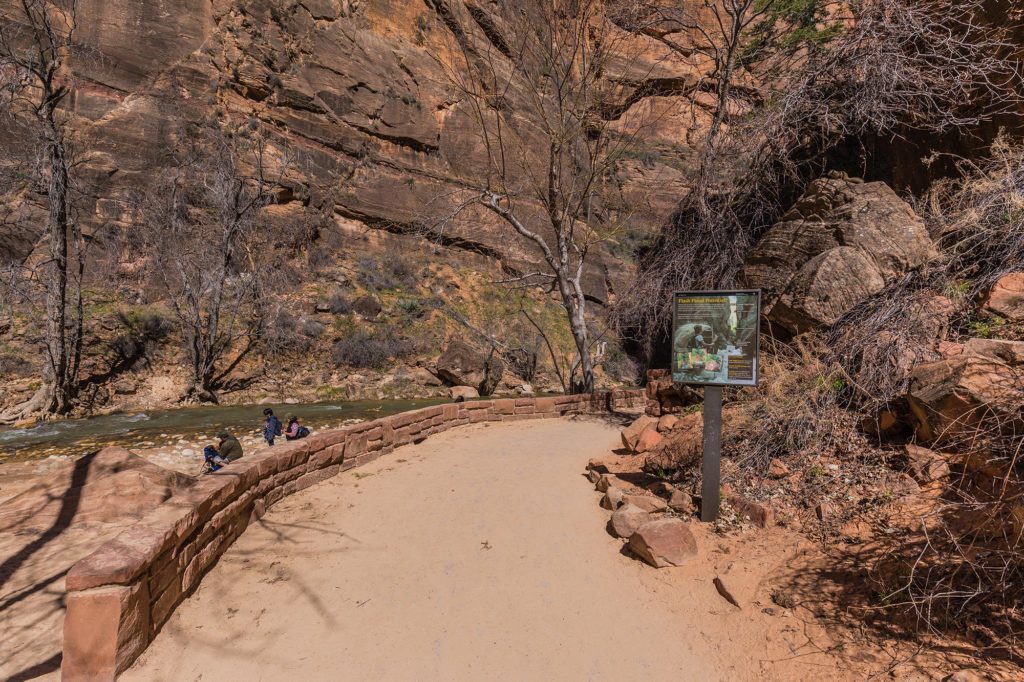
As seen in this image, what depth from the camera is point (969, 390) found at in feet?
11.6

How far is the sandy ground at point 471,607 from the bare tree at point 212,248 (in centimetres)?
1362

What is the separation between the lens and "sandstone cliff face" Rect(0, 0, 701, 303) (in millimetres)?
19531

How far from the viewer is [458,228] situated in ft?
88.8

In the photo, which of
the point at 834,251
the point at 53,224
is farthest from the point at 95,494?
the point at 53,224

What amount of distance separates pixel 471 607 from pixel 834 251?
631cm

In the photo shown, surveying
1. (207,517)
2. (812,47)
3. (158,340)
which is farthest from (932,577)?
(158,340)

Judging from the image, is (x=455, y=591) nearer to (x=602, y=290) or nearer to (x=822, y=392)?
(x=822, y=392)

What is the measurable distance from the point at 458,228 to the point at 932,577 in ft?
85.2

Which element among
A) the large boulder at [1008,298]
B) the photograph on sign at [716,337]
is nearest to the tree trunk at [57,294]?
the photograph on sign at [716,337]

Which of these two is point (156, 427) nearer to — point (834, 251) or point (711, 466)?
point (711, 466)

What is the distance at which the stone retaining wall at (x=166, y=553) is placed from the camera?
2.79 m

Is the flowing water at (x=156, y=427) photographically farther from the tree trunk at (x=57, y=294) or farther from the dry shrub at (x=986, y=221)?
the dry shrub at (x=986, y=221)

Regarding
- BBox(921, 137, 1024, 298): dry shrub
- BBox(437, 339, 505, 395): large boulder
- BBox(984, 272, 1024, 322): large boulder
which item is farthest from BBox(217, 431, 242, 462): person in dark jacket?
BBox(437, 339, 505, 395): large boulder

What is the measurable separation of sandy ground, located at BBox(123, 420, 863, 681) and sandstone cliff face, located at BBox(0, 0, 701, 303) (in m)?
14.0
